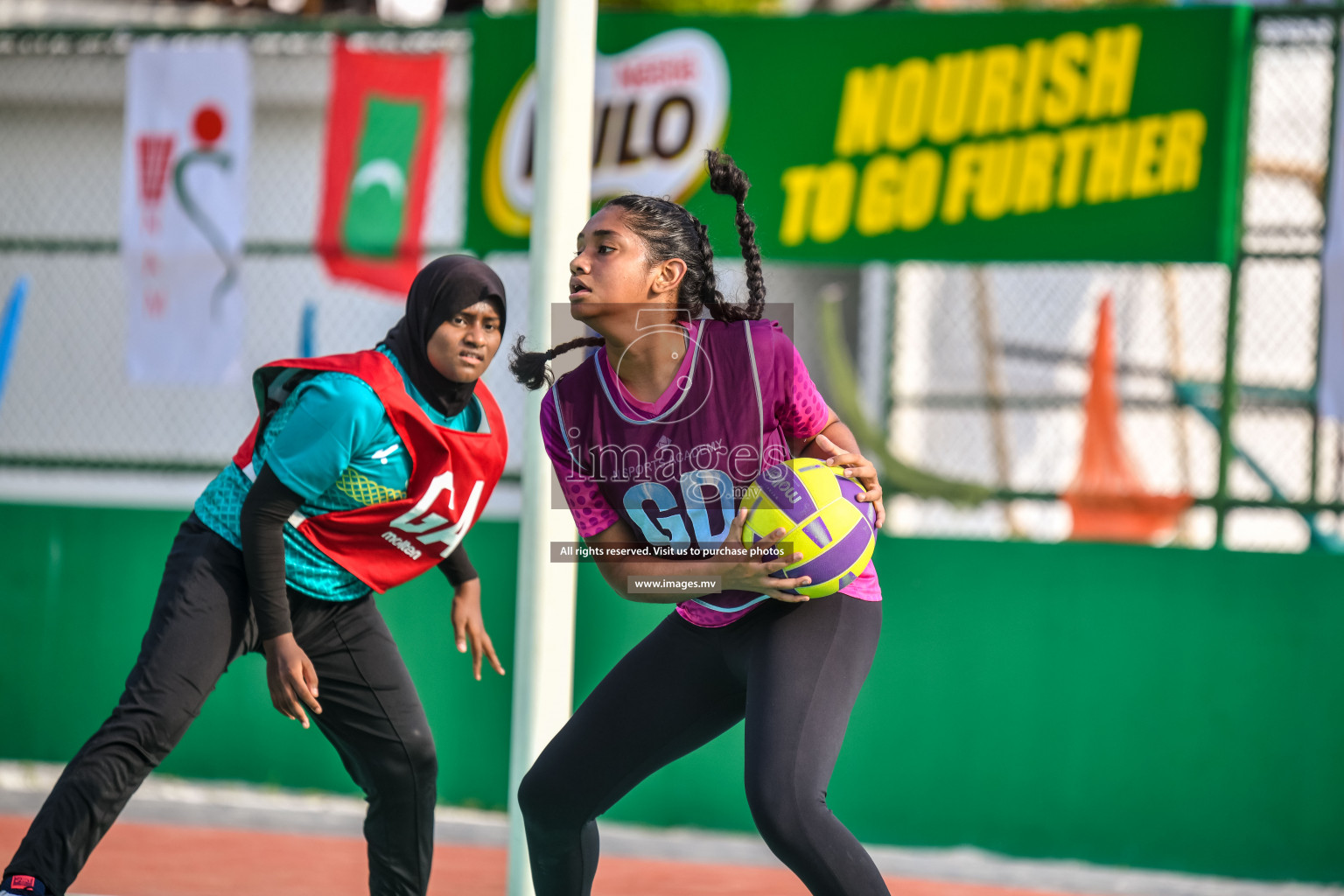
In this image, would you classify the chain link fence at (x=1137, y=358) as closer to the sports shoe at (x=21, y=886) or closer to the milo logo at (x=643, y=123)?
the milo logo at (x=643, y=123)

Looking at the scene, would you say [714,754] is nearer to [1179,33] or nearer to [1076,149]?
[1076,149]

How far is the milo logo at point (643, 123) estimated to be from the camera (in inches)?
276

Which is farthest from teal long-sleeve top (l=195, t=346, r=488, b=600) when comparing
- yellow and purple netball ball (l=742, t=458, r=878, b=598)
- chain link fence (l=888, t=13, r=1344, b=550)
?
chain link fence (l=888, t=13, r=1344, b=550)

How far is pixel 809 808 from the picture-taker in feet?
10.8

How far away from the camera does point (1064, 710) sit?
647cm

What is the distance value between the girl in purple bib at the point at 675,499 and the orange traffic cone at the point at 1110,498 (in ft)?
10.9

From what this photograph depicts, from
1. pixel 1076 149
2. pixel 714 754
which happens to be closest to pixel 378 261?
pixel 714 754

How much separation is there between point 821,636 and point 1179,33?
13.8 ft

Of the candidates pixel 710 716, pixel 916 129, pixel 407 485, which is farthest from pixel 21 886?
pixel 916 129

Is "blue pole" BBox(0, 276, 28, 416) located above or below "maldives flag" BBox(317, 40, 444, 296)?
below

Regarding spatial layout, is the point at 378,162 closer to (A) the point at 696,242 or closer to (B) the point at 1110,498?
(B) the point at 1110,498

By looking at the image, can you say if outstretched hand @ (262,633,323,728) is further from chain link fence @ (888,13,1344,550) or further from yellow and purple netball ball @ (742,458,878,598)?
chain link fence @ (888,13,1344,550)

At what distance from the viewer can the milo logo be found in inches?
276

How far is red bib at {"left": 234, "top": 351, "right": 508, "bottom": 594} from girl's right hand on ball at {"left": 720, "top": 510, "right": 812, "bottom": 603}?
0.98 meters
